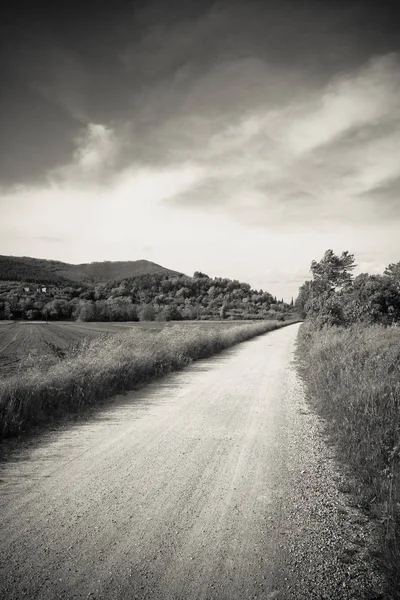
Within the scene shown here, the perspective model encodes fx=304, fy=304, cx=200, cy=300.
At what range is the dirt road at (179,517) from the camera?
95.5 inches

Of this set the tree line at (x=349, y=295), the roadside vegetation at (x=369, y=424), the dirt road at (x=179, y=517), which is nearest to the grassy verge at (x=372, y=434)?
the roadside vegetation at (x=369, y=424)

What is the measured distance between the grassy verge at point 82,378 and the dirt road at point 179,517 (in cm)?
94

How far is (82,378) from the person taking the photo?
305 inches

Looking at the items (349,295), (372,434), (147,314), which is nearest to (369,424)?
(372,434)

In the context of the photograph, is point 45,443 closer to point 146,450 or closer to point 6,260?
point 146,450

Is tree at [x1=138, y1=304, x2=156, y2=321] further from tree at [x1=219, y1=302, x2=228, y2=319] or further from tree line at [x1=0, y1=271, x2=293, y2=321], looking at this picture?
tree at [x1=219, y1=302, x2=228, y2=319]

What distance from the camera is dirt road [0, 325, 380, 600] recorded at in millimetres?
2426

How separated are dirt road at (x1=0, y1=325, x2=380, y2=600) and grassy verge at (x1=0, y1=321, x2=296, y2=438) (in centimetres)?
94

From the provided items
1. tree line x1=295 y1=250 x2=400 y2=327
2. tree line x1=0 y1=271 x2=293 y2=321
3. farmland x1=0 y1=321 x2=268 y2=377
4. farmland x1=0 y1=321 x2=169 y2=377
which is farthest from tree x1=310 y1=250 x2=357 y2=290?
tree line x1=0 y1=271 x2=293 y2=321

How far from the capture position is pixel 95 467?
428 centimetres

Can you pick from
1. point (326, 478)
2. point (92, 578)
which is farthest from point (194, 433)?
point (92, 578)

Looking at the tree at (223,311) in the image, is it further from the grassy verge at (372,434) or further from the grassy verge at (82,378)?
the grassy verge at (372,434)

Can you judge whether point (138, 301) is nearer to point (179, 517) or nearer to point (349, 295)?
point (349, 295)

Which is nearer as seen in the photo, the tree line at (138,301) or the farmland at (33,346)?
the farmland at (33,346)
